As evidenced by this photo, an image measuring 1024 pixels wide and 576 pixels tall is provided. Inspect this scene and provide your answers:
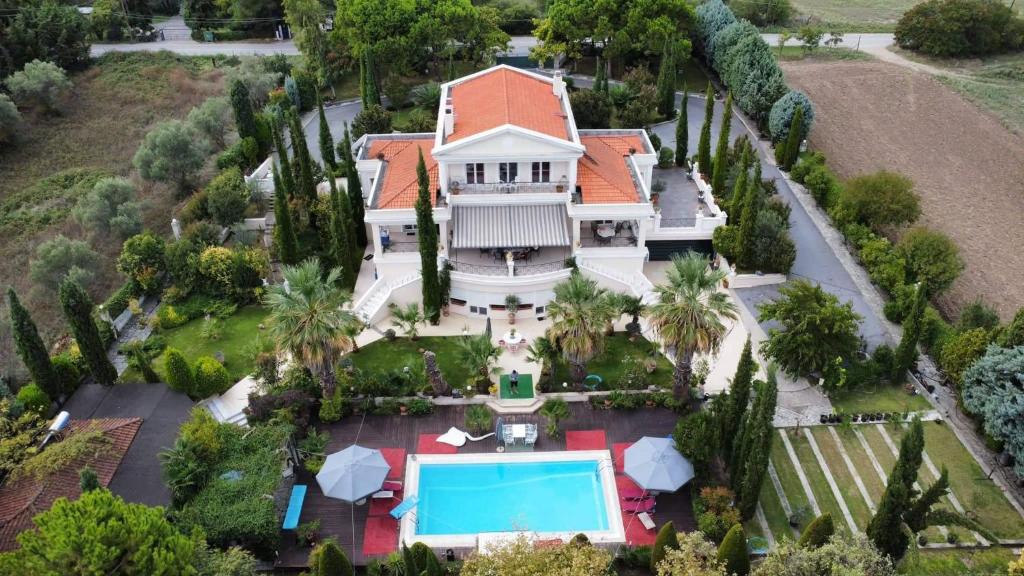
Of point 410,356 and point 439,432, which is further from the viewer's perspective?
point 410,356

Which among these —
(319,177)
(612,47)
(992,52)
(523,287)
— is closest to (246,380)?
(523,287)

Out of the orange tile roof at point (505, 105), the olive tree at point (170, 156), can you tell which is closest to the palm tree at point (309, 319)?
the orange tile roof at point (505, 105)

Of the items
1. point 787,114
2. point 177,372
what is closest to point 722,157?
point 787,114

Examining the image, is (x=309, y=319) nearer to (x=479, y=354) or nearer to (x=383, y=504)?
(x=479, y=354)

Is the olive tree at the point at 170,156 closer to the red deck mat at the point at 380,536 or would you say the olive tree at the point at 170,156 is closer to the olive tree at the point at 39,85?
the olive tree at the point at 39,85

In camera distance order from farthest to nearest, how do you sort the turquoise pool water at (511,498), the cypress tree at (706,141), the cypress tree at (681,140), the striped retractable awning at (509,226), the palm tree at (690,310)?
the cypress tree at (681,140), the cypress tree at (706,141), the striped retractable awning at (509,226), the palm tree at (690,310), the turquoise pool water at (511,498)

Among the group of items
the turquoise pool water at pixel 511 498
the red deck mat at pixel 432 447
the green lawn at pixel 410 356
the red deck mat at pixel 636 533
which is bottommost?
the red deck mat at pixel 636 533

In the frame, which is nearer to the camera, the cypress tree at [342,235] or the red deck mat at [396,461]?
the red deck mat at [396,461]
